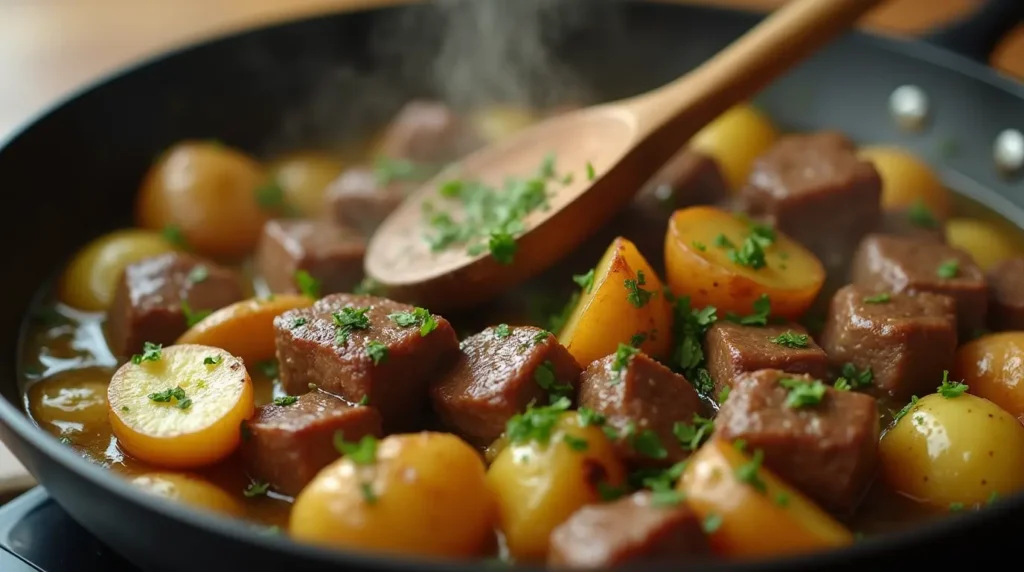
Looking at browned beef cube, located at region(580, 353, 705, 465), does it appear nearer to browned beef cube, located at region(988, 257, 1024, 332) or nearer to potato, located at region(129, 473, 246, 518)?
potato, located at region(129, 473, 246, 518)

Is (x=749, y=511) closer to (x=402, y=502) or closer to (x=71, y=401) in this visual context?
(x=402, y=502)

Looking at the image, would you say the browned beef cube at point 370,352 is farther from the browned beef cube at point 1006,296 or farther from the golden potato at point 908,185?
the golden potato at point 908,185

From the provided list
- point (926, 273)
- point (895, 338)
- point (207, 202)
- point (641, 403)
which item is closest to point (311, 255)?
point (207, 202)

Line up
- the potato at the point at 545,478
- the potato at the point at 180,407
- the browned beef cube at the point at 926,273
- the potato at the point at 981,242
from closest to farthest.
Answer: the potato at the point at 545,478 → the potato at the point at 180,407 → the browned beef cube at the point at 926,273 → the potato at the point at 981,242

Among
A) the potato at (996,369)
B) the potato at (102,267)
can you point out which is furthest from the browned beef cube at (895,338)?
the potato at (102,267)

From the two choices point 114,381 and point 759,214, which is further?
point 759,214

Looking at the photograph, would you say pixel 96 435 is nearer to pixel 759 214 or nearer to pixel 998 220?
pixel 759 214

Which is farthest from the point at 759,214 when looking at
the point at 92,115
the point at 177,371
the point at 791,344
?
the point at 92,115
